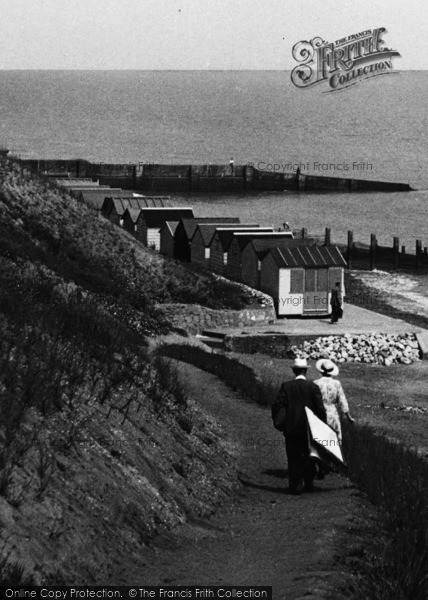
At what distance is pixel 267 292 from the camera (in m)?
42.4

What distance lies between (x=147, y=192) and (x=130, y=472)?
10403 cm

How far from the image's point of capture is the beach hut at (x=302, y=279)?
41.1m

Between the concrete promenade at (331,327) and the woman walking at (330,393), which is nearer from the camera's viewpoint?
the woman walking at (330,393)

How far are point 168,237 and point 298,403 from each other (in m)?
40.7

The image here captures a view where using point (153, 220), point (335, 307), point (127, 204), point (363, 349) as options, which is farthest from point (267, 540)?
point (127, 204)

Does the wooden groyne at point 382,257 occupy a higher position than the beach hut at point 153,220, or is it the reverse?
the beach hut at point 153,220

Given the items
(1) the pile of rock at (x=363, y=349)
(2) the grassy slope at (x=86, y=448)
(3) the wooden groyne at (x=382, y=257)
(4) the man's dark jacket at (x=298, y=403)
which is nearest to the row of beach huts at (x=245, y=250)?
(1) the pile of rock at (x=363, y=349)

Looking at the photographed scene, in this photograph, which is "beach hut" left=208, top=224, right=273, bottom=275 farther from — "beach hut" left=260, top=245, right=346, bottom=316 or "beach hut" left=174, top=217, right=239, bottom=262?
"beach hut" left=260, top=245, right=346, bottom=316

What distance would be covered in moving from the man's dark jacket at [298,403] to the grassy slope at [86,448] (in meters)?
0.95

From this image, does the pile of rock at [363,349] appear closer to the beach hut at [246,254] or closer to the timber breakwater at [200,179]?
the beach hut at [246,254]

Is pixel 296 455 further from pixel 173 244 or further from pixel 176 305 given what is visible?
pixel 173 244

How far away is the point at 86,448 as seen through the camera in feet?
34.4

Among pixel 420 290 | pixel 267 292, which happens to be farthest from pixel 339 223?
pixel 267 292

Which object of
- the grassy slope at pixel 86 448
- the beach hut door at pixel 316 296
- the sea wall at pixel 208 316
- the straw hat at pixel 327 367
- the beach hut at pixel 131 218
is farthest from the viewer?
the beach hut at pixel 131 218
